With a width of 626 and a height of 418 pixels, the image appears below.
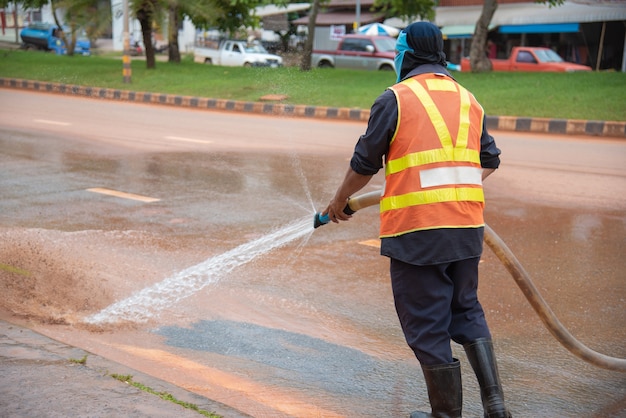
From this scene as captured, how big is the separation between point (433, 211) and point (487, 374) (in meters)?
0.65

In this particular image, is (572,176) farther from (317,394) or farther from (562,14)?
(562,14)

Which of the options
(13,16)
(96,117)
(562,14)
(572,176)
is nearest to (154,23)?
(13,16)

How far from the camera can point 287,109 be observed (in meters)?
17.3

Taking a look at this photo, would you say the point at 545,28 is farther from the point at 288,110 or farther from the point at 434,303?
the point at 434,303

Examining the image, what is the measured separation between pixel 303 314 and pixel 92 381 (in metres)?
1.62

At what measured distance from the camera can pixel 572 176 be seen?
912cm

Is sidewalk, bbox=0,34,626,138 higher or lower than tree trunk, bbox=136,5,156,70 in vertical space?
lower

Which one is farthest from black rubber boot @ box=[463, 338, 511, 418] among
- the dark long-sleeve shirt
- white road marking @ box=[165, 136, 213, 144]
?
white road marking @ box=[165, 136, 213, 144]

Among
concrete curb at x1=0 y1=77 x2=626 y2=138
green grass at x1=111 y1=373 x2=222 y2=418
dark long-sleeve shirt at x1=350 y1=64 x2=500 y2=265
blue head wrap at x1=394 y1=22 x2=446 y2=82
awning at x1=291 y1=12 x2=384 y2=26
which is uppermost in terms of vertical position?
awning at x1=291 y1=12 x2=384 y2=26

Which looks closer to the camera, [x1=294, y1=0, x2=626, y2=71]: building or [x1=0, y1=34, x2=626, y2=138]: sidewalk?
[x1=0, y1=34, x2=626, y2=138]: sidewalk

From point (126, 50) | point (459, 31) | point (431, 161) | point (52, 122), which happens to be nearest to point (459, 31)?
point (459, 31)

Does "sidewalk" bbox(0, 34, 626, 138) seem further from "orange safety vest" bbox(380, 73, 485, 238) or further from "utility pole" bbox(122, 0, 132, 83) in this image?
"orange safety vest" bbox(380, 73, 485, 238)

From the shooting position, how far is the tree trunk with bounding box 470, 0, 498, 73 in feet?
68.1

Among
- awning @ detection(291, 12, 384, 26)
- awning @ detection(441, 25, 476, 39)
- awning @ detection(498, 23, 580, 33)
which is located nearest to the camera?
awning @ detection(498, 23, 580, 33)
